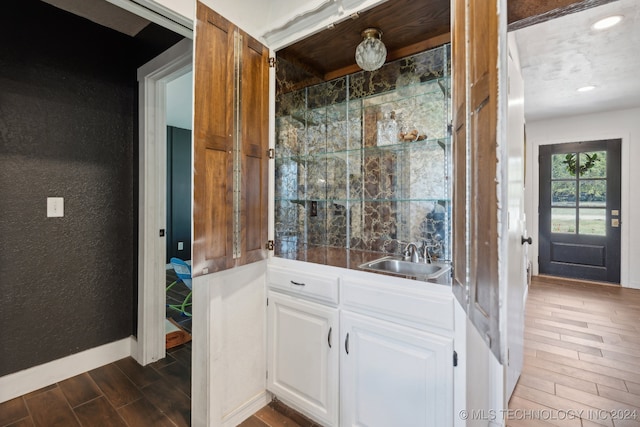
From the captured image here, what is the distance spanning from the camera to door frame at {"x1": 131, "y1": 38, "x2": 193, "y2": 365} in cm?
224

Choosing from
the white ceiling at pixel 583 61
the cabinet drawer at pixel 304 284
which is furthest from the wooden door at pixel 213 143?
the white ceiling at pixel 583 61

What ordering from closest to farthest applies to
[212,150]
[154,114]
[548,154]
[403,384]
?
[403,384] < [212,150] < [154,114] < [548,154]

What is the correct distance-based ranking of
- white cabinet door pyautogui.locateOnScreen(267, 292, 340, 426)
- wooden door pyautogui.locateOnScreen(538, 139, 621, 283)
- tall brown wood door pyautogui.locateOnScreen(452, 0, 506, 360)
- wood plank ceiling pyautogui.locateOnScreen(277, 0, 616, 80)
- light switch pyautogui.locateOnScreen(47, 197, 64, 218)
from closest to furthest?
tall brown wood door pyautogui.locateOnScreen(452, 0, 506, 360) → wood plank ceiling pyautogui.locateOnScreen(277, 0, 616, 80) → white cabinet door pyautogui.locateOnScreen(267, 292, 340, 426) → light switch pyautogui.locateOnScreen(47, 197, 64, 218) → wooden door pyautogui.locateOnScreen(538, 139, 621, 283)

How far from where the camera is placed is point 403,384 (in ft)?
4.26

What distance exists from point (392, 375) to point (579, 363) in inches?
78.3

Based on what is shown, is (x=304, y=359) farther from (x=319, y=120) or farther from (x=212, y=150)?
(x=319, y=120)

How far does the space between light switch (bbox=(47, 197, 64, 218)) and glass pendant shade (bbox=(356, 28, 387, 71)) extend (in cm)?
220

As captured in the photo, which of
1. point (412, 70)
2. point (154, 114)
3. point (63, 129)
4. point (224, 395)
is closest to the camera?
point (224, 395)

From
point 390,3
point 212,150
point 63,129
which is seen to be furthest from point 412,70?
point 63,129

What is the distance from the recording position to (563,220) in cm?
466

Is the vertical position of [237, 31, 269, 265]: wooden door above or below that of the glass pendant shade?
below

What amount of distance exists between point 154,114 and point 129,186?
612 mm

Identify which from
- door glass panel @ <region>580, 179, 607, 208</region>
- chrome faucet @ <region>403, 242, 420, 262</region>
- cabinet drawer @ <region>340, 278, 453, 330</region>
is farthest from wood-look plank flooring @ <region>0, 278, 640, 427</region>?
door glass panel @ <region>580, 179, 607, 208</region>

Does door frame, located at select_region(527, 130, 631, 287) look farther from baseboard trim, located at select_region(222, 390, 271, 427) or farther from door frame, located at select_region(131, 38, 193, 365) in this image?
door frame, located at select_region(131, 38, 193, 365)
